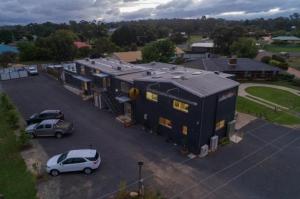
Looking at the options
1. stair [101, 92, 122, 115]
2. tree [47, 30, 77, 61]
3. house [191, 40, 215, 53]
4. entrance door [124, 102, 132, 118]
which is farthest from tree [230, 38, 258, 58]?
entrance door [124, 102, 132, 118]

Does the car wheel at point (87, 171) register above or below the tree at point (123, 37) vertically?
below

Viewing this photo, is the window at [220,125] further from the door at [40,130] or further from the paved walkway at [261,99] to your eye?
the door at [40,130]

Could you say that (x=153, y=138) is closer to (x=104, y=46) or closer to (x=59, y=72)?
(x=59, y=72)

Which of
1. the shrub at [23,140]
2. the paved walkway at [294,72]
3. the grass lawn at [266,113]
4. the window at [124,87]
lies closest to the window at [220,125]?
the grass lawn at [266,113]

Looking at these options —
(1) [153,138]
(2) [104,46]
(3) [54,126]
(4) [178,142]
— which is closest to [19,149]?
(3) [54,126]

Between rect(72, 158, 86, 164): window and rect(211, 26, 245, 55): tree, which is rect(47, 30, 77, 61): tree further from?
rect(72, 158, 86, 164): window

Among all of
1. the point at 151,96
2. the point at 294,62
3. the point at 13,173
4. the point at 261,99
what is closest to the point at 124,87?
the point at 151,96
